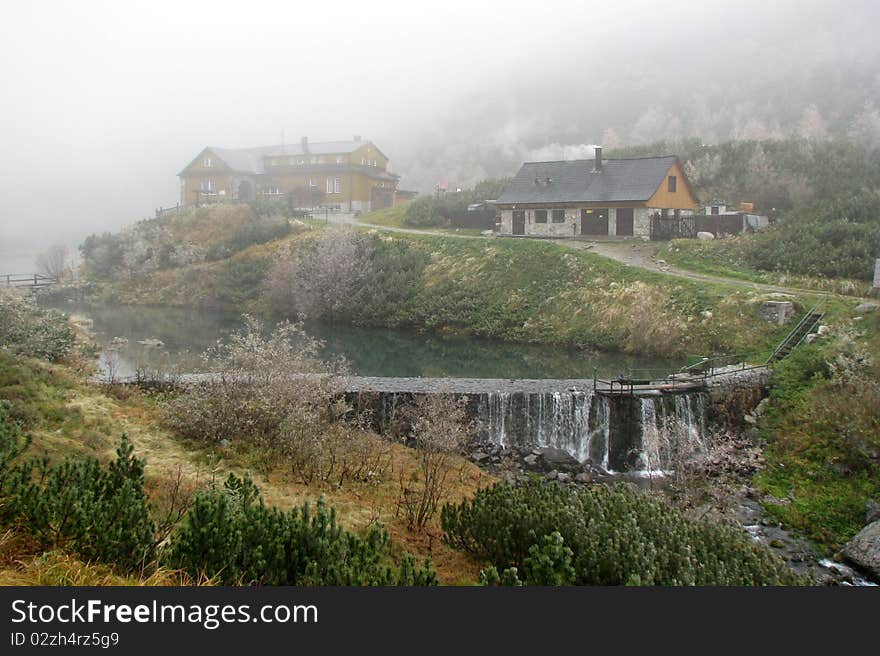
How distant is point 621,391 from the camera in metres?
22.7

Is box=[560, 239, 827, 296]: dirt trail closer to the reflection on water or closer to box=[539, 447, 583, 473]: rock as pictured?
the reflection on water

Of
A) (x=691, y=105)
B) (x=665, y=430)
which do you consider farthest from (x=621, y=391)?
(x=691, y=105)

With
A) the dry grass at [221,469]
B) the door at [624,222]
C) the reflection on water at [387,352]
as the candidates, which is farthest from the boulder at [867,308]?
the door at [624,222]

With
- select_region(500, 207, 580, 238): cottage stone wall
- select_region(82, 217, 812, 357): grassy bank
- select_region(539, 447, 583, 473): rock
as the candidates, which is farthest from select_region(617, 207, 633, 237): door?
select_region(539, 447, 583, 473): rock

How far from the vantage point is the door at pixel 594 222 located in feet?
152

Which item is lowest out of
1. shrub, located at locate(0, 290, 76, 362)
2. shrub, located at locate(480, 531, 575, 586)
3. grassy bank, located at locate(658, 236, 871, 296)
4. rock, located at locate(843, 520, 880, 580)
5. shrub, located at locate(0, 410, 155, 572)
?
rock, located at locate(843, 520, 880, 580)

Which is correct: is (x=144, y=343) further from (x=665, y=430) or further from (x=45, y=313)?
(x=665, y=430)

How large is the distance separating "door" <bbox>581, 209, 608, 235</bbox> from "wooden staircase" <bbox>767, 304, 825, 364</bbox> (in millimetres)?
19105

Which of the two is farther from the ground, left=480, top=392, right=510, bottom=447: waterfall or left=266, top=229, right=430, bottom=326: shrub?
left=266, top=229, right=430, bottom=326: shrub

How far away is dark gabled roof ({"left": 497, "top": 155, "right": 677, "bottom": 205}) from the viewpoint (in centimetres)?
4531

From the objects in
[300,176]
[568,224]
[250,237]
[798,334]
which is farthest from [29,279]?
[798,334]

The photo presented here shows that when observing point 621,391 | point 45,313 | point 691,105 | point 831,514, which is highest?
point 691,105

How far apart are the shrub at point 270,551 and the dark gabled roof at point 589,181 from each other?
3932 centimetres

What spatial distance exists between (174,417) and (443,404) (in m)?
7.14
